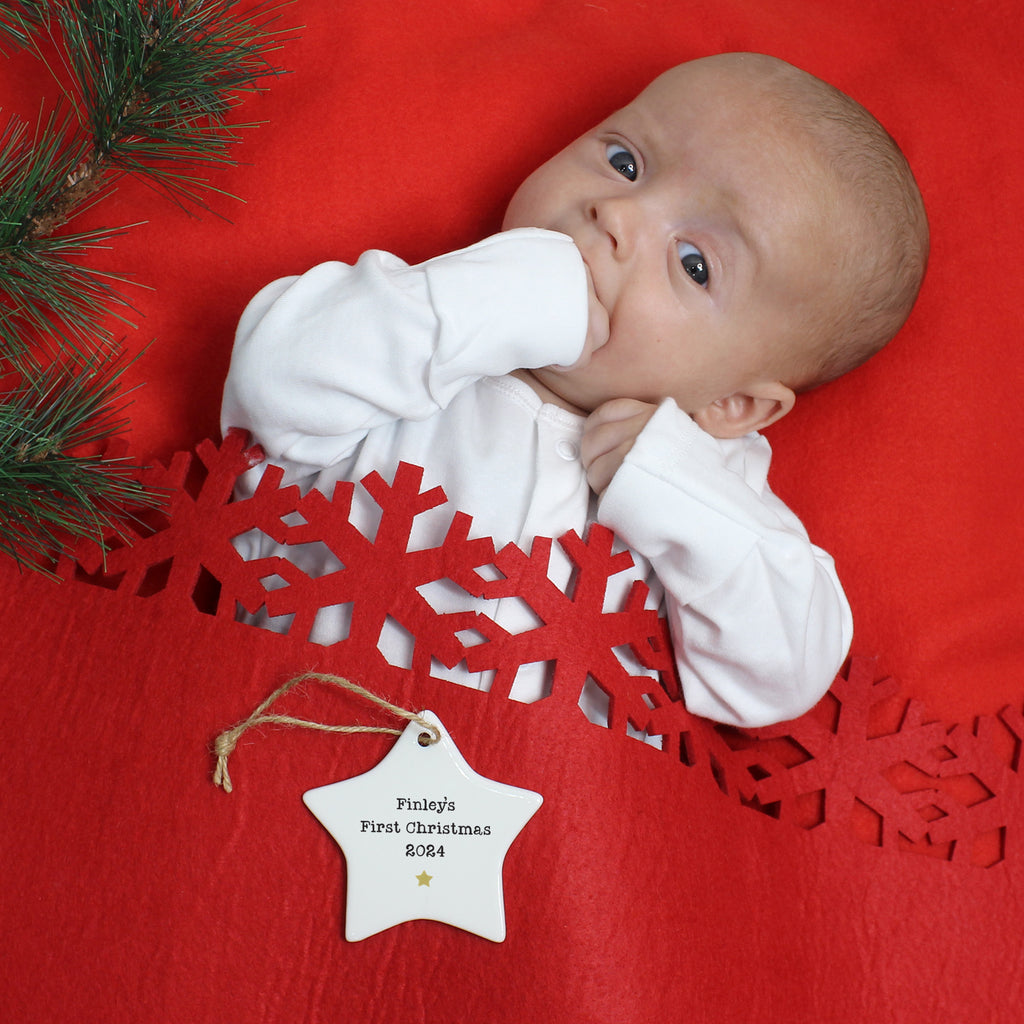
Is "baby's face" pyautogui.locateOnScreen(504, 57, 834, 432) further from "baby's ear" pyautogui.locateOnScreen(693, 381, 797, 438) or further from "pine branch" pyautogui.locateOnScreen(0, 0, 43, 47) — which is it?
"pine branch" pyautogui.locateOnScreen(0, 0, 43, 47)

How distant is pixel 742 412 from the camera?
4.16 feet

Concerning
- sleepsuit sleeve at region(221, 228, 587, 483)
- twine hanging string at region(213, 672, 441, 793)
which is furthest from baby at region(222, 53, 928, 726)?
twine hanging string at region(213, 672, 441, 793)

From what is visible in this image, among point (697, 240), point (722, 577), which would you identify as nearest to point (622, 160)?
point (697, 240)

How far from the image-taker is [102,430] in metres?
1.09

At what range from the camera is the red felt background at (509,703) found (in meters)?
0.90

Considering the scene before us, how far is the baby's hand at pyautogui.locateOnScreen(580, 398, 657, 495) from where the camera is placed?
1104mm

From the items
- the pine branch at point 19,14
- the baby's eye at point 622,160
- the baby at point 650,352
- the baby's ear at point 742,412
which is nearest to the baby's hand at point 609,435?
the baby at point 650,352

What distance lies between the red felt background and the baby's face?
24 cm

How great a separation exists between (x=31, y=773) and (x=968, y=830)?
0.95 meters

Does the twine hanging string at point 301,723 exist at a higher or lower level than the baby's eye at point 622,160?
lower

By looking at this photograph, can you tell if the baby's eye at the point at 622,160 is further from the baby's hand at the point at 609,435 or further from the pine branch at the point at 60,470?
the pine branch at the point at 60,470

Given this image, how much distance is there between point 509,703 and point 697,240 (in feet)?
1.74

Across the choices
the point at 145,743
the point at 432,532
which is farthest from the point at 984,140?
the point at 145,743

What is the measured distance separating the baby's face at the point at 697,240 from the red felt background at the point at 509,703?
0.77ft
